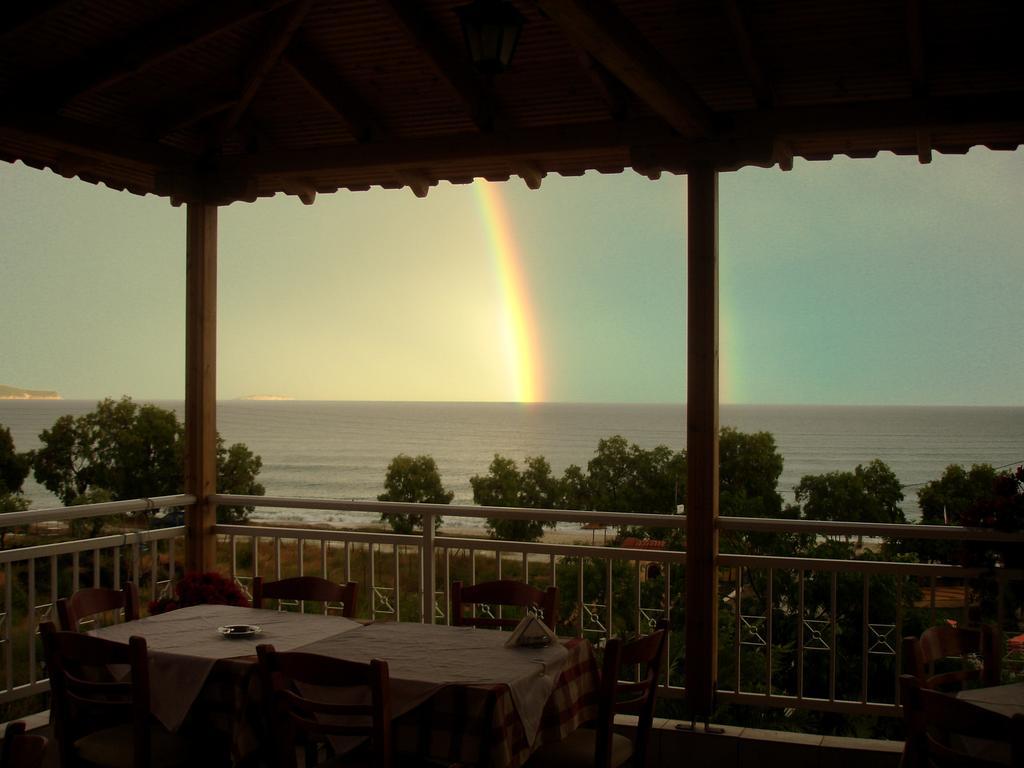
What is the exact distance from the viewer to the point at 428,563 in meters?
5.43

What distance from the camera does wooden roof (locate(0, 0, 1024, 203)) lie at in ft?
14.0

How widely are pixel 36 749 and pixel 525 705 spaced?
1443 mm

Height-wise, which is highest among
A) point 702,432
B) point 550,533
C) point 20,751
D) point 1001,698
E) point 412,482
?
point 702,432

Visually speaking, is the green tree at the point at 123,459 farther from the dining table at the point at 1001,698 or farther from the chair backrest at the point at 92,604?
the dining table at the point at 1001,698

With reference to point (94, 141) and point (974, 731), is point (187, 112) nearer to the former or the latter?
point (94, 141)

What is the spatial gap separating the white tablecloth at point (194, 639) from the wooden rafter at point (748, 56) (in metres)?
3.01

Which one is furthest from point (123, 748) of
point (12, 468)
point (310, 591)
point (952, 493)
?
point (12, 468)

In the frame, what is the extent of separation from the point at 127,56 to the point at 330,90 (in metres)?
1.05

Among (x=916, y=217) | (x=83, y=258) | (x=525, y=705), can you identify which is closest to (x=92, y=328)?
(x=83, y=258)

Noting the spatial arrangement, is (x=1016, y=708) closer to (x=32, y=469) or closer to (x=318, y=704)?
(x=318, y=704)

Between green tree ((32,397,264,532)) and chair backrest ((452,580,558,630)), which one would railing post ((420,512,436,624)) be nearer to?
chair backrest ((452,580,558,630))

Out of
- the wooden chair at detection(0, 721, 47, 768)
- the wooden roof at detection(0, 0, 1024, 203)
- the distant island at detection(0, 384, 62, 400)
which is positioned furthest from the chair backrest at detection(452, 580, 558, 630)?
the distant island at detection(0, 384, 62, 400)

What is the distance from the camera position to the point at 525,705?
3002 millimetres

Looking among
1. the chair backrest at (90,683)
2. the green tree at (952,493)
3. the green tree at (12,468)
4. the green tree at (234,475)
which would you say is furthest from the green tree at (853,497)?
the chair backrest at (90,683)
